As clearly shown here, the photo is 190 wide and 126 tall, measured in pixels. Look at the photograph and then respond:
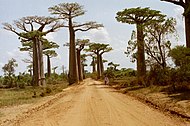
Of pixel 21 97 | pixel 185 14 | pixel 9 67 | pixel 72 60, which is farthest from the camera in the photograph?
pixel 9 67

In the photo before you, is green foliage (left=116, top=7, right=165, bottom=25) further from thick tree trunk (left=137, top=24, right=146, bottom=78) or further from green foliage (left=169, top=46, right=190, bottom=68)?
green foliage (left=169, top=46, right=190, bottom=68)

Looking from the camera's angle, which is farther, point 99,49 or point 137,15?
point 99,49

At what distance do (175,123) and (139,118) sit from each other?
43.0 inches

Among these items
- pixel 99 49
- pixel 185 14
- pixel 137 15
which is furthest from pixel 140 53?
pixel 99 49

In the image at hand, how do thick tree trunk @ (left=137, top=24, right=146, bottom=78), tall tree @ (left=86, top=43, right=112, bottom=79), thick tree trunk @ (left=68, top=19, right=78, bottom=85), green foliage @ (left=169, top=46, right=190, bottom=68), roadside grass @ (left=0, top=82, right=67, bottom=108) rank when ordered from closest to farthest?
1. green foliage @ (left=169, top=46, right=190, bottom=68)
2. roadside grass @ (left=0, top=82, right=67, bottom=108)
3. thick tree trunk @ (left=137, top=24, right=146, bottom=78)
4. thick tree trunk @ (left=68, top=19, right=78, bottom=85)
5. tall tree @ (left=86, top=43, right=112, bottom=79)

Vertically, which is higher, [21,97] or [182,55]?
[182,55]

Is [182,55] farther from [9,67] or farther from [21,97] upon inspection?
[9,67]

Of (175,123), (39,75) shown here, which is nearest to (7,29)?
(39,75)

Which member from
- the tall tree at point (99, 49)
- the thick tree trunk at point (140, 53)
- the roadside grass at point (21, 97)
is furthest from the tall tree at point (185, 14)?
the tall tree at point (99, 49)

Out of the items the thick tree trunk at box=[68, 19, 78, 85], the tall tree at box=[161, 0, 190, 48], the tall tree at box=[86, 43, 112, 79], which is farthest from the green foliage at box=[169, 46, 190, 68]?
the tall tree at box=[86, 43, 112, 79]

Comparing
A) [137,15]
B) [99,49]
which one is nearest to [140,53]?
[137,15]

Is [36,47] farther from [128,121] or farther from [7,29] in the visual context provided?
[128,121]

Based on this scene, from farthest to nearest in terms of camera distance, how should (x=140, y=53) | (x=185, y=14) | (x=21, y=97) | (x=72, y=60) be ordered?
(x=72, y=60) → (x=140, y=53) → (x=21, y=97) → (x=185, y=14)

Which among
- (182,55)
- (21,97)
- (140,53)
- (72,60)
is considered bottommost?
(21,97)
